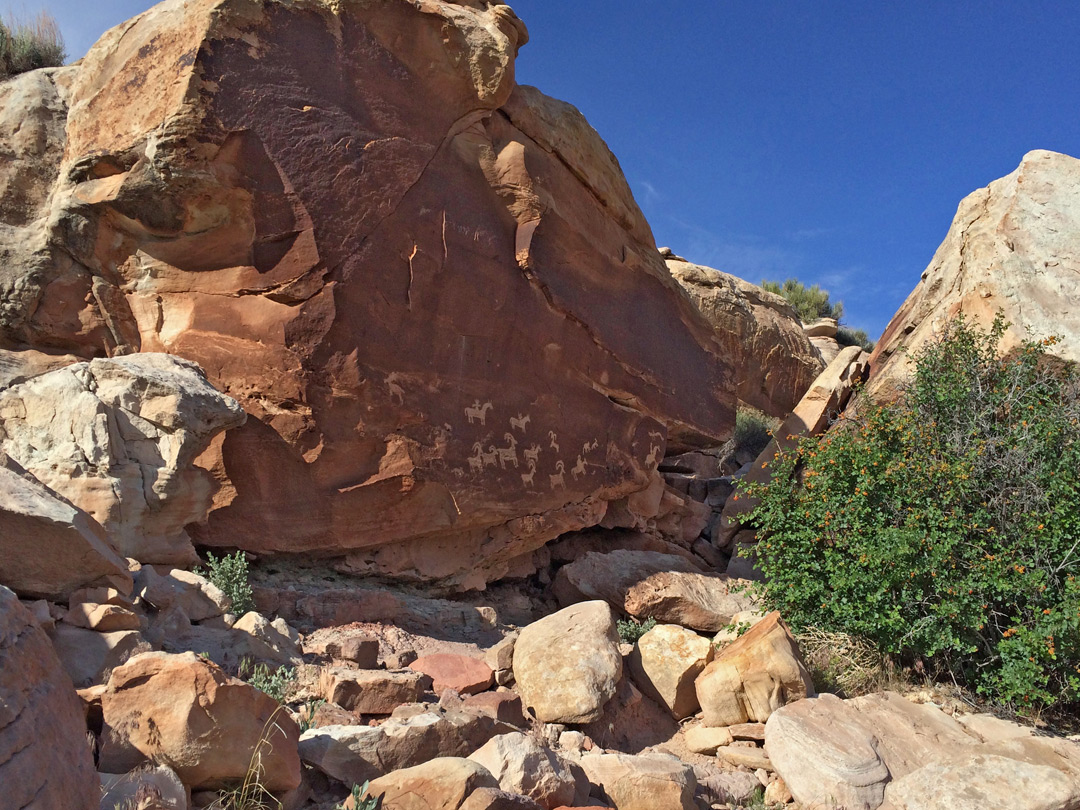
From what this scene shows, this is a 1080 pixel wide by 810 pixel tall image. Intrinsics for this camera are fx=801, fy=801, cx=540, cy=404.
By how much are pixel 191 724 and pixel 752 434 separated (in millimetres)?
11526

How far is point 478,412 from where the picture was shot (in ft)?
22.9

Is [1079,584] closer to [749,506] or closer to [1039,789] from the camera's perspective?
[1039,789]

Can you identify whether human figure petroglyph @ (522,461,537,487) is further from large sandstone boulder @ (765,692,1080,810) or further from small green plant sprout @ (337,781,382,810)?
small green plant sprout @ (337,781,382,810)

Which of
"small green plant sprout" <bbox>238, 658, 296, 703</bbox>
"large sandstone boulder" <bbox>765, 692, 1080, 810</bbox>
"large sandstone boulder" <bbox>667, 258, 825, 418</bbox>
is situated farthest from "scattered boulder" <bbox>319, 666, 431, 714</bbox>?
"large sandstone boulder" <bbox>667, 258, 825, 418</bbox>

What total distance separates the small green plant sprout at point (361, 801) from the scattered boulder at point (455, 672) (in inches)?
65.1

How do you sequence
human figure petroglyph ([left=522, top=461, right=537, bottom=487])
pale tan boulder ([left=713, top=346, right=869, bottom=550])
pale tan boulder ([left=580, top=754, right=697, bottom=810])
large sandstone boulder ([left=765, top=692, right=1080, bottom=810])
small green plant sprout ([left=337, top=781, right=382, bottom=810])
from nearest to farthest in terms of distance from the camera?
small green plant sprout ([left=337, top=781, right=382, bottom=810]) → pale tan boulder ([left=580, top=754, right=697, bottom=810]) → large sandstone boulder ([left=765, top=692, right=1080, bottom=810]) → human figure petroglyph ([left=522, top=461, right=537, bottom=487]) → pale tan boulder ([left=713, top=346, right=869, bottom=550])

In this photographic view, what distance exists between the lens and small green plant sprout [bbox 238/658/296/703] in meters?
4.21

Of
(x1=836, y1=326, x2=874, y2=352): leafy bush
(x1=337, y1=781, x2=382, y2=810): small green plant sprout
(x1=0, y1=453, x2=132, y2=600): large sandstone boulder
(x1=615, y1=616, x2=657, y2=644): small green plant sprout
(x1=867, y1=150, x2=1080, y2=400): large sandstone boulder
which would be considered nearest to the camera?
(x1=337, y1=781, x2=382, y2=810): small green plant sprout

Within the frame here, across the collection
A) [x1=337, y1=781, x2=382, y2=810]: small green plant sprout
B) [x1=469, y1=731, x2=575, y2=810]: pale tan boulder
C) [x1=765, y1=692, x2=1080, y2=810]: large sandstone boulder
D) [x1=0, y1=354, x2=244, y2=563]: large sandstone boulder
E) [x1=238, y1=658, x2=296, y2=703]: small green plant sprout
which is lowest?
[x1=238, y1=658, x2=296, y2=703]: small green plant sprout

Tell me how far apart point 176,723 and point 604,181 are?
739cm

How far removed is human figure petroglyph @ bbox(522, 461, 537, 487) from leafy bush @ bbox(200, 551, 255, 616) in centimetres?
261

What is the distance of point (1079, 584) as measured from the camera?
17.6 ft

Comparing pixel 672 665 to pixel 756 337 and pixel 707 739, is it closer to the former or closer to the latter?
pixel 707 739

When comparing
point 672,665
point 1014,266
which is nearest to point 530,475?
point 672,665
